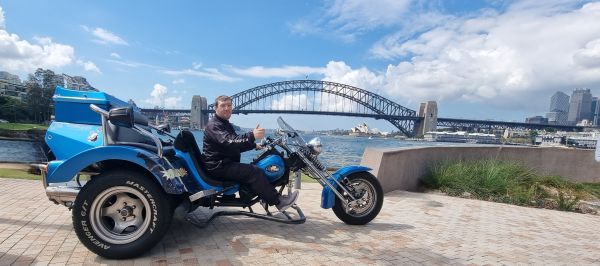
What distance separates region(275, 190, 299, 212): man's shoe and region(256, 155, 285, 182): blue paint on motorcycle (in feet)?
0.80

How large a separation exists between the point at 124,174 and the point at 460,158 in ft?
26.2

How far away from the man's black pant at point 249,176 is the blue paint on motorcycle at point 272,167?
149mm

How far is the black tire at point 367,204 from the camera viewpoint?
180 inches

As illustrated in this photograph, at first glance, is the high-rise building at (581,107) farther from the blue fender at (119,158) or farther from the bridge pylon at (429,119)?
the blue fender at (119,158)

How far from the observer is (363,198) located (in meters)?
4.72

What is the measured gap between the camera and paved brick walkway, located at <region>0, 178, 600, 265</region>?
3285mm

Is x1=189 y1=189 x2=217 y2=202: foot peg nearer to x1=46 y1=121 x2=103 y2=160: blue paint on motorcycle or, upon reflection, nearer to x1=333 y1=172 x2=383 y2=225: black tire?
x1=46 y1=121 x2=103 y2=160: blue paint on motorcycle

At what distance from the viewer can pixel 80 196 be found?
3.18 metres

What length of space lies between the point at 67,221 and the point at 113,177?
4.90ft

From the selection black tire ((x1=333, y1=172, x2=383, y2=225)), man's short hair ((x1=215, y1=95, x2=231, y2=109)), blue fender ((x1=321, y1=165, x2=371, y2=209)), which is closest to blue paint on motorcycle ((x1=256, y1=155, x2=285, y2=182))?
blue fender ((x1=321, y1=165, x2=371, y2=209))

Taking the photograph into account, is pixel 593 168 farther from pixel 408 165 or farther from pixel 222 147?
pixel 222 147

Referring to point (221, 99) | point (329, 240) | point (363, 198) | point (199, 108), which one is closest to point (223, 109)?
point (221, 99)

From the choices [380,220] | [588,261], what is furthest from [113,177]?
[588,261]

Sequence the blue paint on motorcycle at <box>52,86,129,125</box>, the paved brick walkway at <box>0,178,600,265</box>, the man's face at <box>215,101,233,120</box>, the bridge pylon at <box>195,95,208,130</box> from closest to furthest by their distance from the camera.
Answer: the paved brick walkway at <box>0,178,600,265</box> < the blue paint on motorcycle at <box>52,86,129,125</box> < the man's face at <box>215,101,233,120</box> < the bridge pylon at <box>195,95,208,130</box>
